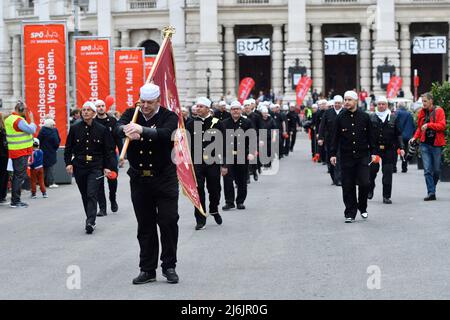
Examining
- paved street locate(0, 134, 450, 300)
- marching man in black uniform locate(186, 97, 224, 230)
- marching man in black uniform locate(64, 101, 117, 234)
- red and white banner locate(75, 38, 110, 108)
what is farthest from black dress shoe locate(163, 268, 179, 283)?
red and white banner locate(75, 38, 110, 108)

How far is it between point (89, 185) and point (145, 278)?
18.5 feet

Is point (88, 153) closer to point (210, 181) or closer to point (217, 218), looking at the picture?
point (210, 181)

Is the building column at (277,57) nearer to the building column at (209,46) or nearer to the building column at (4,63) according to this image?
the building column at (209,46)

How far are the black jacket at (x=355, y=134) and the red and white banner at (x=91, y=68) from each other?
57.2 feet

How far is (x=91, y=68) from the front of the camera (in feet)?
110

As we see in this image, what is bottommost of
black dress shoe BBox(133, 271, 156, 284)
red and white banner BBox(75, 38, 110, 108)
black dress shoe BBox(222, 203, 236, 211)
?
black dress shoe BBox(222, 203, 236, 211)

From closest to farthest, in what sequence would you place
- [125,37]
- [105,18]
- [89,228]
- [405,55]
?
[89,228], [405,55], [105,18], [125,37]

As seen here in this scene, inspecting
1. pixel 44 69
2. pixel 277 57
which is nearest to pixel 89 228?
pixel 44 69

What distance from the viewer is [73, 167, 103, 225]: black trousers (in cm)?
1642

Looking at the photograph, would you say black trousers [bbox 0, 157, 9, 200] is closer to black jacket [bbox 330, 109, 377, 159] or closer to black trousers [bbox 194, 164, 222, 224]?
black trousers [bbox 194, 164, 222, 224]

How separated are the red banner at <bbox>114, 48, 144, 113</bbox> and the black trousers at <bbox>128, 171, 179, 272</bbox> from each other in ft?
93.0

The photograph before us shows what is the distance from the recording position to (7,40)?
247 feet

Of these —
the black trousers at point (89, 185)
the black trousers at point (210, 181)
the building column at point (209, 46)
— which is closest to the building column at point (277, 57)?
the building column at point (209, 46)

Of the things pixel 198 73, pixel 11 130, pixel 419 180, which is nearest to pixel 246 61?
pixel 198 73
